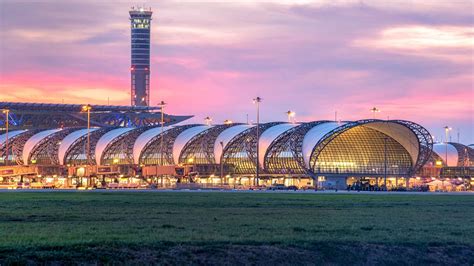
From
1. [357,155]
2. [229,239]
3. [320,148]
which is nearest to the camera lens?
[229,239]

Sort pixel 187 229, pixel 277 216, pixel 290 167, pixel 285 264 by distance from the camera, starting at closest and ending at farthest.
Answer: pixel 285 264
pixel 187 229
pixel 277 216
pixel 290 167

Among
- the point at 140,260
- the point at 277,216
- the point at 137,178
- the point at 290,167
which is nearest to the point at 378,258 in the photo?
the point at 140,260

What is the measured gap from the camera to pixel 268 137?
19225 cm

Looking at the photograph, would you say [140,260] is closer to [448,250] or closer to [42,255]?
[42,255]

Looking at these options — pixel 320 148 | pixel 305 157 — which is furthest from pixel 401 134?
pixel 305 157

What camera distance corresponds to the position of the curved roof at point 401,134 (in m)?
191

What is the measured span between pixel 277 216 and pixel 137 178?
467ft

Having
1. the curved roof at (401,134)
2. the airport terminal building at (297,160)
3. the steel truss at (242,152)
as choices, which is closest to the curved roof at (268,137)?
the airport terminal building at (297,160)

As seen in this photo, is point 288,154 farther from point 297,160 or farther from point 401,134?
point 401,134

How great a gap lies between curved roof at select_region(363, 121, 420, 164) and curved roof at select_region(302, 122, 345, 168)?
8.67 metres

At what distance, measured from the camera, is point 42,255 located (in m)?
34.1

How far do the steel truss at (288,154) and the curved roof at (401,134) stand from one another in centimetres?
1425

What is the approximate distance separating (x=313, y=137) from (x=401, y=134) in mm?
20482

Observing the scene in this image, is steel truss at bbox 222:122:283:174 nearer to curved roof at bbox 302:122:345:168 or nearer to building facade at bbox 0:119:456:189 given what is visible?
building facade at bbox 0:119:456:189
